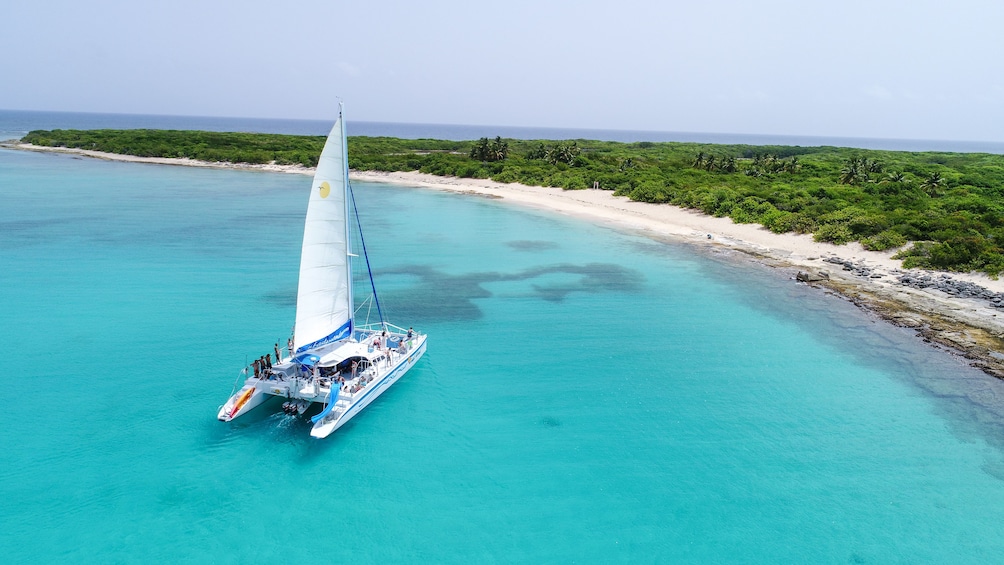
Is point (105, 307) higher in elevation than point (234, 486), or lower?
higher

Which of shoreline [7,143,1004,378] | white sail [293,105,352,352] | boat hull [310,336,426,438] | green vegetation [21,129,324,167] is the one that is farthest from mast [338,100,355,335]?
green vegetation [21,129,324,167]

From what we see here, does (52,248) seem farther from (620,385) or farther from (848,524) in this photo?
(848,524)

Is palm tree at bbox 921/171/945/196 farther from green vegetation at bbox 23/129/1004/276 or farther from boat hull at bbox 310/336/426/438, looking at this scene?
boat hull at bbox 310/336/426/438

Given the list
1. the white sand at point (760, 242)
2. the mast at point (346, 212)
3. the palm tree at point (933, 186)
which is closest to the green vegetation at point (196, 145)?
the white sand at point (760, 242)

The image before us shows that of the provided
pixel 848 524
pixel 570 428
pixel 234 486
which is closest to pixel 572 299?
pixel 570 428

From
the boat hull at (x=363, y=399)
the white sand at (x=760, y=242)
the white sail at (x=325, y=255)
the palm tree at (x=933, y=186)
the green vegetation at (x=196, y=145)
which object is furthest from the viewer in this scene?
the green vegetation at (x=196, y=145)

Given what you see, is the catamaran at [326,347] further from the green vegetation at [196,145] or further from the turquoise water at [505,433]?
the green vegetation at [196,145]

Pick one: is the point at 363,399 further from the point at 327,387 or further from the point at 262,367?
the point at 262,367
